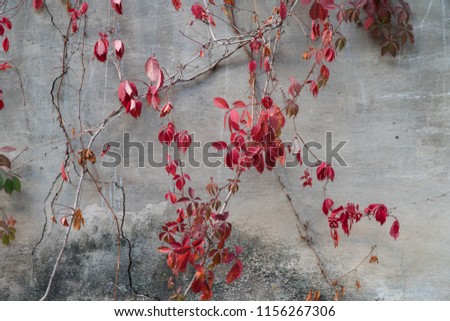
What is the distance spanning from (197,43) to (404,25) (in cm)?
104

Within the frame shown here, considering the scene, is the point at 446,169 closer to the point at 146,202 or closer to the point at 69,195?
the point at 146,202

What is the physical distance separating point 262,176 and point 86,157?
0.93 meters

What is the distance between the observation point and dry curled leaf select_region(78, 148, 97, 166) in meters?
2.53

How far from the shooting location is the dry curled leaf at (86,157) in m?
2.53

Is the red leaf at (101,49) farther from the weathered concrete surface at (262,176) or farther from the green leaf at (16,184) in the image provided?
the green leaf at (16,184)

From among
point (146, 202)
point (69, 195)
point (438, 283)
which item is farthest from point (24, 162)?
point (438, 283)

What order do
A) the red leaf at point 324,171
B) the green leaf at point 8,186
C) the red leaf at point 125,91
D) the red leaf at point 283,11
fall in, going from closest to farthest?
1. the red leaf at point 125,91
2. the red leaf at point 283,11
3. the red leaf at point 324,171
4. the green leaf at point 8,186

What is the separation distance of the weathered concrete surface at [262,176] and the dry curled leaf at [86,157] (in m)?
0.10

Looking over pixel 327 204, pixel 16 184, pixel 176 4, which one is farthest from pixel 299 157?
pixel 16 184

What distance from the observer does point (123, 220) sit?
258 cm

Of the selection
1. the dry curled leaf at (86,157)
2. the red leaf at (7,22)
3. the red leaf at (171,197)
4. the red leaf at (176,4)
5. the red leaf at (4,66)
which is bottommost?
the red leaf at (171,197)

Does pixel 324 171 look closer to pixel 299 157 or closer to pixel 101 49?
pixel 299 157

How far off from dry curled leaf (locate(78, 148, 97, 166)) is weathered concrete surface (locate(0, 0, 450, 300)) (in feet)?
0.34

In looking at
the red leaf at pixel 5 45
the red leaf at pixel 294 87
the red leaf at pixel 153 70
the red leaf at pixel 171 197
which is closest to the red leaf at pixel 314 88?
the red leaf at pixel 294 87
